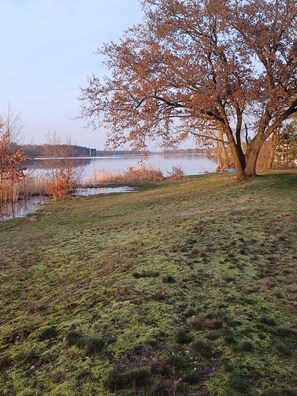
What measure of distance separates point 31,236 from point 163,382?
7470 millimetres

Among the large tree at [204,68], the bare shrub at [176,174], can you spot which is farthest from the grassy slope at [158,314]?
the bare shrub at [176,174]

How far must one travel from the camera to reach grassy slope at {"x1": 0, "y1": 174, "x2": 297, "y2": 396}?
2.62 meters

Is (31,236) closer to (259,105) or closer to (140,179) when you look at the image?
(259,105)

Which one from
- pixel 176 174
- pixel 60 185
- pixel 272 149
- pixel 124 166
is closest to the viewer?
pixel 60 185

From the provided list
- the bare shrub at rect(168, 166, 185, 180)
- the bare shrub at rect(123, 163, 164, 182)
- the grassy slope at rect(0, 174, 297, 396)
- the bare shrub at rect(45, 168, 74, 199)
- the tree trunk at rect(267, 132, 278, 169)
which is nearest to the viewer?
the grassy slope at rect(0, 174, 297, 396)

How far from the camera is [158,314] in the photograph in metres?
Result: 3.52

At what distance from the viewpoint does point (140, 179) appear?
31.0 m

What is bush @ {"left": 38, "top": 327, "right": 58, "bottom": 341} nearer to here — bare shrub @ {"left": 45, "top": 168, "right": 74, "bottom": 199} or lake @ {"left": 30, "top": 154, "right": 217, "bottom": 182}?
lake @ {"left": 30, "top": 154, "right": 217, "bottom": 182}

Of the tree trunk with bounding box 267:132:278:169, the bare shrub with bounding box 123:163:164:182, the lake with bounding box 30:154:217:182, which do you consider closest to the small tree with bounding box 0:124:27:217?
the lake with bounding box 30:154:217:182

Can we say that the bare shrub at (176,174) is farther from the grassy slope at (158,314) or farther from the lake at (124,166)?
the grassy slope at (158,314)

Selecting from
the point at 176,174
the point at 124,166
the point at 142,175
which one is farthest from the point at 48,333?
the point at 124,166

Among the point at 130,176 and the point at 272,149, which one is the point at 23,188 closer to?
the point at 130,176

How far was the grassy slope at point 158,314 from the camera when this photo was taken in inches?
103

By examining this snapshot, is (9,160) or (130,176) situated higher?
(9,160)
